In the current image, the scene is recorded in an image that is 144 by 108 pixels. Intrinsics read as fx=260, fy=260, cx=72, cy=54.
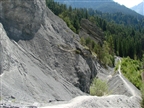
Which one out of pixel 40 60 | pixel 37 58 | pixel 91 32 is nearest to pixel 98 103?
pixel 40 60

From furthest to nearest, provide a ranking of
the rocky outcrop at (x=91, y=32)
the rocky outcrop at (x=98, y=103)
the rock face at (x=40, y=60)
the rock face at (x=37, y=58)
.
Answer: the rocky outcrop at (x=91, y=32) → the rock face at (x=37, y=58) → the rock face at (x=40, y=60) → the rocky outcrop at (x=98, y=103)

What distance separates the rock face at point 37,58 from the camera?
28812mm

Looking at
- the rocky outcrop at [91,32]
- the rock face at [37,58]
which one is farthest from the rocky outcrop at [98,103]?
the rocky outcrop at [91,32]

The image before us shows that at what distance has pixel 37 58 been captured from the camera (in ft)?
127

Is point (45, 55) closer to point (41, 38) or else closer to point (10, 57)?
point (41, 38)

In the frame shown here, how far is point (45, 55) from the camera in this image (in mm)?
41875

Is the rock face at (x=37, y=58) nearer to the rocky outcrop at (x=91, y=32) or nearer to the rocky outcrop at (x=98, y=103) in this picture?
the rocky outcrop at (x=98, y=103)

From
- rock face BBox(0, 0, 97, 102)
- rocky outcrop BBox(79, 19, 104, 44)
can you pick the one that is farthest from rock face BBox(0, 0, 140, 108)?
rocky outcrop BBox(79, 19, 104, 44)

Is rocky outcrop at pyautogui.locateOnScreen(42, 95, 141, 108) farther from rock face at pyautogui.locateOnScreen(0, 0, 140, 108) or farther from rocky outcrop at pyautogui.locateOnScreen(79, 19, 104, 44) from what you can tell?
rocky outcrop at pyautogui.locateOnScreen(79, 19, 104, 44)

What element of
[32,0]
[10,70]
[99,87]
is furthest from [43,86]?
[32,0]

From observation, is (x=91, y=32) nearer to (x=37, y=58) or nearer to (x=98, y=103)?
(x=37, y=58)

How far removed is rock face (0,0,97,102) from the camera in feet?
94.5

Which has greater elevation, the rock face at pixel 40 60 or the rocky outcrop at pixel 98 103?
the rocky outcrop at pixel 98 103

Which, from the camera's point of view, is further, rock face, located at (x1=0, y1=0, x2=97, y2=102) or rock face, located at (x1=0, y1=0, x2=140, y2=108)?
rock face, located at (x1=0, y1=0, x2=97, y2=102)
